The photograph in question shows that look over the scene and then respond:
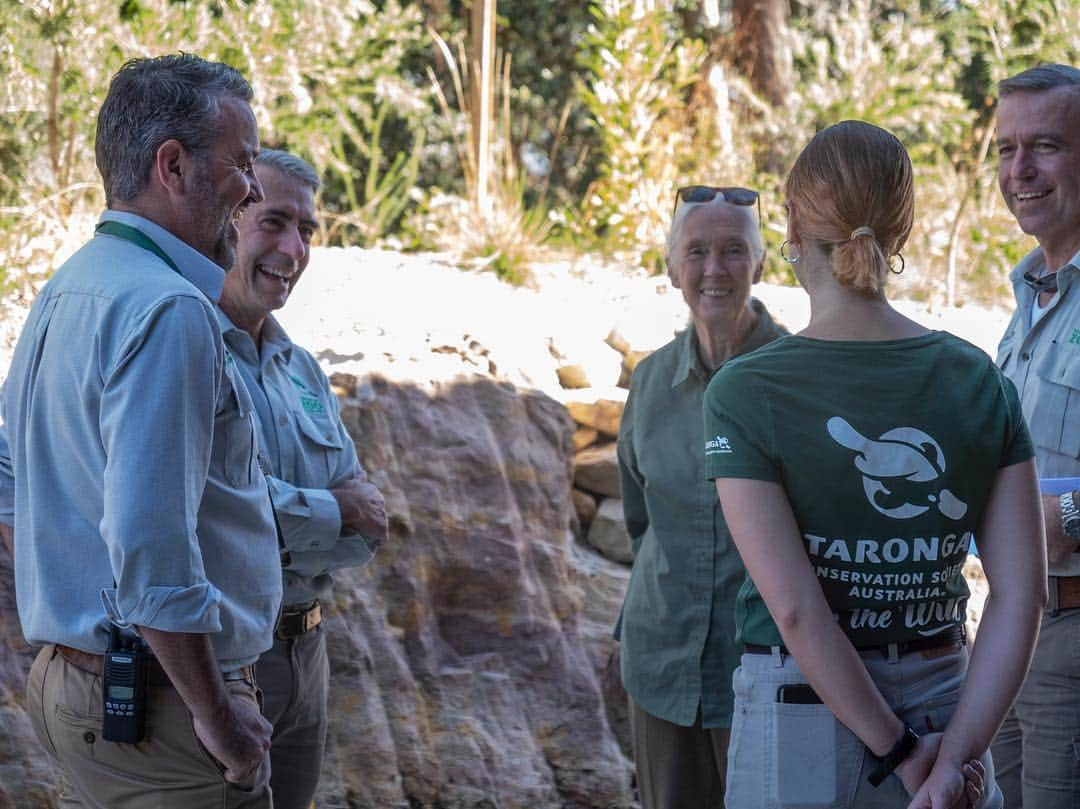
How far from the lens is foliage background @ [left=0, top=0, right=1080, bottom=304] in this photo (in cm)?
699

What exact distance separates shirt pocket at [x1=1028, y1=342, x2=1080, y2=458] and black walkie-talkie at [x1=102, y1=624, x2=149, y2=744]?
1.89 meters

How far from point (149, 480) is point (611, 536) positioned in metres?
3.47

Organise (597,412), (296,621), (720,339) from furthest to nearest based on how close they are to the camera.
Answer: (597,412)
(720,339)
(296,621)

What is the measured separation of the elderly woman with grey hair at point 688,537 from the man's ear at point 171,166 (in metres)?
1.50

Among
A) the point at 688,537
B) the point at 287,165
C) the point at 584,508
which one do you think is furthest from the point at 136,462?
the point at 584,508

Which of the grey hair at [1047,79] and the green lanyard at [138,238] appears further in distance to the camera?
the grey hair at [1047,79]

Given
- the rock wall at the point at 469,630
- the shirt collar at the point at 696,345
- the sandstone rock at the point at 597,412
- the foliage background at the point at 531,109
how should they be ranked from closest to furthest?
1. the shirt collar at the point at 696,345
2. the rock wall at the point at 469,630
3. the sandstone rock at the point at 597,412
4. the foliage background at the point at 531,109

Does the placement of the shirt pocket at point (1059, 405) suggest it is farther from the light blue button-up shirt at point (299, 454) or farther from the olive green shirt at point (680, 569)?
the light blue button-up shirt at point (299, 454)

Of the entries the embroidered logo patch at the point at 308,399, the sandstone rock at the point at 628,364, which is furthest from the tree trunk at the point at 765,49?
the embroidered logo patch at the point at 308,399

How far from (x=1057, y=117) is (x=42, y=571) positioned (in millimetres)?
2412

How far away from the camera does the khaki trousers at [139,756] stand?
1.98m

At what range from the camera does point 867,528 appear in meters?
1.85

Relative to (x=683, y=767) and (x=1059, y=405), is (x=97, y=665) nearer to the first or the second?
(x=683, y=767)

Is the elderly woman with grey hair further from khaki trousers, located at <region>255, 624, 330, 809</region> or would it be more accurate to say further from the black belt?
the black belt
